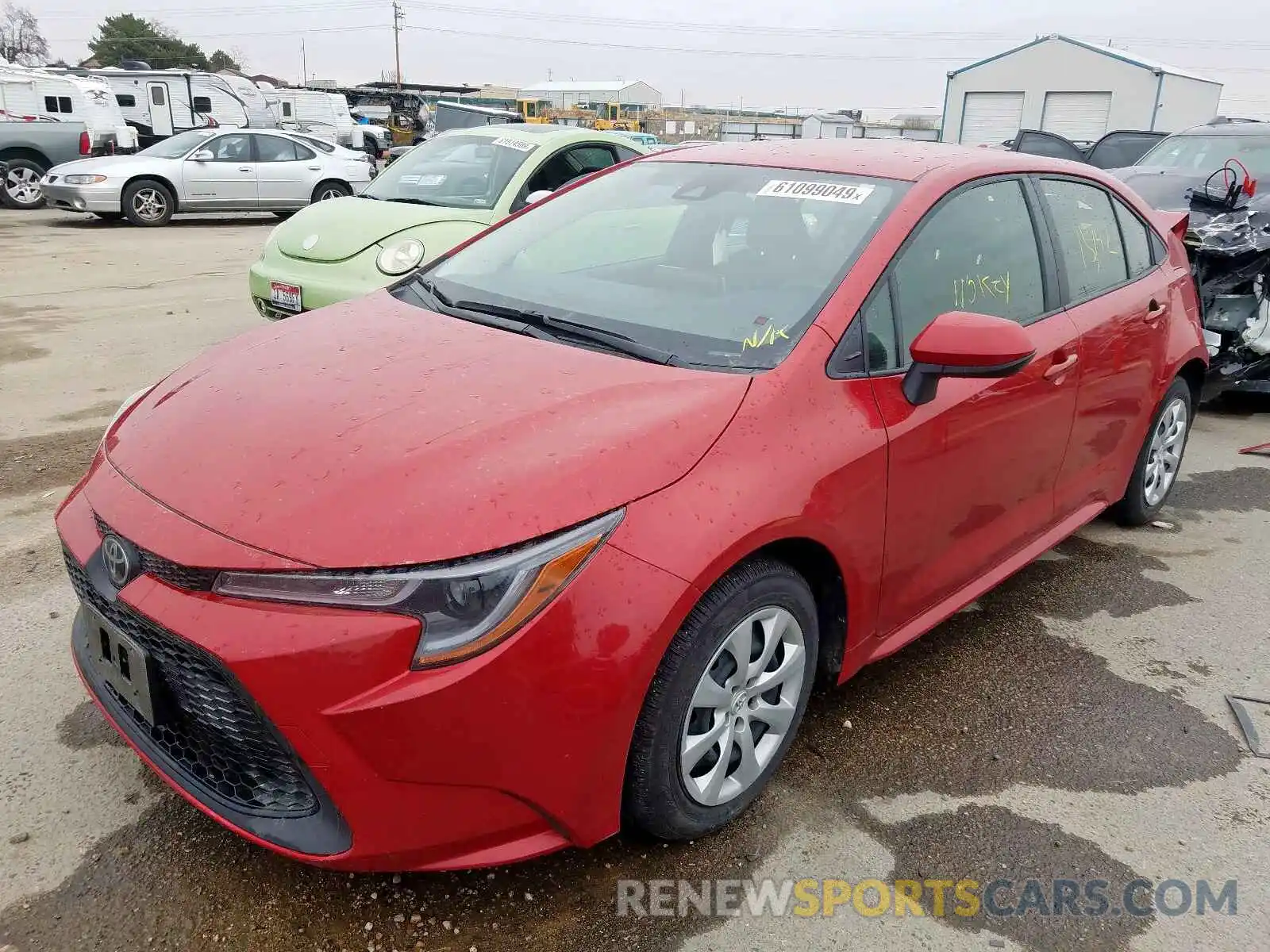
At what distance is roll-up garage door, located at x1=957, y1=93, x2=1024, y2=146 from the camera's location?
35312mm

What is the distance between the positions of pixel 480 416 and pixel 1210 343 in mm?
4827

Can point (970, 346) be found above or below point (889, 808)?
above

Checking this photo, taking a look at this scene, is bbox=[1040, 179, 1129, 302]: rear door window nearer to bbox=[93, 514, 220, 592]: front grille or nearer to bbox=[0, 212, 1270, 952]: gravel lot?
bbox=[0, 212, 1270, 952]: gravel lot

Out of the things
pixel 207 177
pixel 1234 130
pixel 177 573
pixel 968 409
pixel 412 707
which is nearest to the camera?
pixel 412 707

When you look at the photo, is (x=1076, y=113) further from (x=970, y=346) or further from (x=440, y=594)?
(x=440, y=594)

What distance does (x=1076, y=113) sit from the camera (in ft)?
115

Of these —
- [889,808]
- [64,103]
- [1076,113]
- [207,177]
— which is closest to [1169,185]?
[889,808]

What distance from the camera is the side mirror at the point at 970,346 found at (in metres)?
2.38

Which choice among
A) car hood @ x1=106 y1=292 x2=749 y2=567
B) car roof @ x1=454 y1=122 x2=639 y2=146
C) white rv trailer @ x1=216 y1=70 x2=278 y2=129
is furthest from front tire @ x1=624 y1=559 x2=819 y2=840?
white rv trailer @ x1=216 y1=70 x2=278 y2=129

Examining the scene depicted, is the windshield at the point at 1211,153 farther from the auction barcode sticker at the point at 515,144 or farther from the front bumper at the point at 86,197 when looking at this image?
the front bumper at the point at 86,197

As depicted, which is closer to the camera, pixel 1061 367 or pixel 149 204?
pixel 1061 367

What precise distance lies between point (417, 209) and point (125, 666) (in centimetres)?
477

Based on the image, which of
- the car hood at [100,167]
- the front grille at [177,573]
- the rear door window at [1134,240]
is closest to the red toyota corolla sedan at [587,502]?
the front grille at [177,573]

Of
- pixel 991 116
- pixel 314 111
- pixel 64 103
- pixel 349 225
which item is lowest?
pixel 349 225
